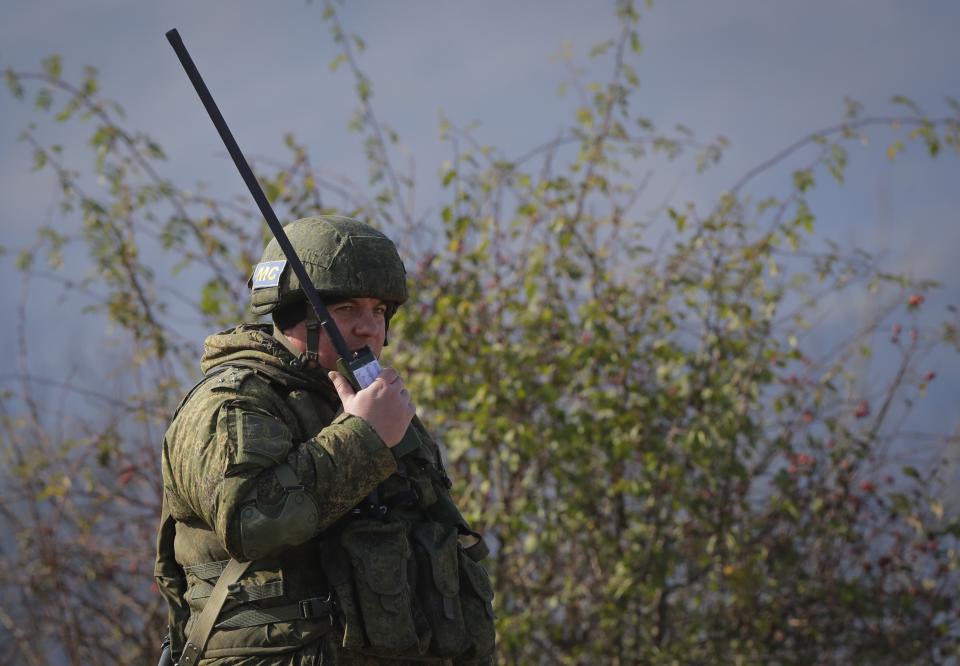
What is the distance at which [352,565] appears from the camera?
236cm

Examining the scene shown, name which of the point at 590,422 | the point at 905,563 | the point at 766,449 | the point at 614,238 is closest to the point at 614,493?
the point at 590,422

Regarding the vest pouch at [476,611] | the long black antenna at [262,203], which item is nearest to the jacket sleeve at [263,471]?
the long black antenna at [262,203]

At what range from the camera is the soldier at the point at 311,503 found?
2197mm

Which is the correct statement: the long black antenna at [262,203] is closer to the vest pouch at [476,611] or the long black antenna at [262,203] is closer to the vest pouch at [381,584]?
the vest pouch at [381,584]

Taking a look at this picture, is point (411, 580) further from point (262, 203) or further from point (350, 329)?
point (262, 203)

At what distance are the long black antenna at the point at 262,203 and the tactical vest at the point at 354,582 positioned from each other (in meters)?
0.16

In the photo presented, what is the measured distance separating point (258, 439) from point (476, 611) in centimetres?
72

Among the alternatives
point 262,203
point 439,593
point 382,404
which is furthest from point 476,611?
point 262,203

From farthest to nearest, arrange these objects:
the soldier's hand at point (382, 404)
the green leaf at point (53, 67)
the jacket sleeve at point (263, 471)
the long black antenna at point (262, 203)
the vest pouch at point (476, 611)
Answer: the green leaf at point (53, 67) < the vest pouch at point (476, 611) < the long black antenna at point (262, 203) < the soldier's hand at point (382, 404) < the jacket sleeve at point (263, 471)

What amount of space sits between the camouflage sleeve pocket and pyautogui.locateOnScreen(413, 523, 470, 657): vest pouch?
0.44 meters

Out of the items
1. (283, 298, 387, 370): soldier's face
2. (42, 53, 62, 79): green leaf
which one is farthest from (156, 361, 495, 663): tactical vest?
(42, 53, 62, 79): green leaf

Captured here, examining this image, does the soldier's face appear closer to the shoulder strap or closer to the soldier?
the soldier


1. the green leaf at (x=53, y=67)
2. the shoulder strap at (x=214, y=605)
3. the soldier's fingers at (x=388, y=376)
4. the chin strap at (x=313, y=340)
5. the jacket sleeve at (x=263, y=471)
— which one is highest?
the green leaf at (x=53, y=67)

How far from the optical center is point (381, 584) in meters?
2.34
